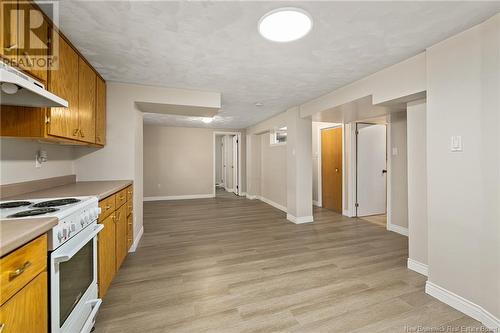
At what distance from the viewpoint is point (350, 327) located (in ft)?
5.22

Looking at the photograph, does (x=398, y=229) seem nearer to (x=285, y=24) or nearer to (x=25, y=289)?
(x=285, y=24)

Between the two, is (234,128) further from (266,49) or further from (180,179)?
(266,49)

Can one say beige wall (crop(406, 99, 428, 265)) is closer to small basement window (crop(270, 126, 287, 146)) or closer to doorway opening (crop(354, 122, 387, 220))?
doorway opening (crop(354, 122, 387, 220))

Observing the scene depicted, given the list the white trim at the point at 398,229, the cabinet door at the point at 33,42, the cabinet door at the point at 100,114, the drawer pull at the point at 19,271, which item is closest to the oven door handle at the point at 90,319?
the drawer pull at the point at 19,271

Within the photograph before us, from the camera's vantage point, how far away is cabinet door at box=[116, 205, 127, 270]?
7.13 feet

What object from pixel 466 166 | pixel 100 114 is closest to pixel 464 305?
pixel 466 166

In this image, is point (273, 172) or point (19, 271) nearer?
point (19, 271)

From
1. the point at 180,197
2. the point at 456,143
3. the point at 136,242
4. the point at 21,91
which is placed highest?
the point at 21,91

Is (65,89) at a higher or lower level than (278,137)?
lower

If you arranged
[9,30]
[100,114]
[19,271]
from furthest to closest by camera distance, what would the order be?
1. [100,114]
2. [9,30]
3. [19,271]

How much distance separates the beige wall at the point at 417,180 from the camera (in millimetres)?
2350

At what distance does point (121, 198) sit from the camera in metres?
2.36

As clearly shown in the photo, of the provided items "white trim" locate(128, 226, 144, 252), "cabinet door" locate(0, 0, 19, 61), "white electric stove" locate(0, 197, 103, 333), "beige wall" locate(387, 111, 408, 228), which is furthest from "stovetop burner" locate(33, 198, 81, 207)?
"beige wall" locate(387, 111, 408, 228)

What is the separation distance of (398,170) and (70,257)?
13.7 feet
